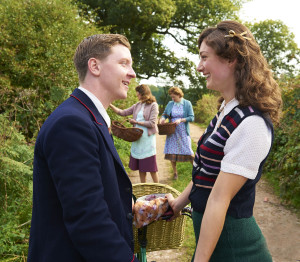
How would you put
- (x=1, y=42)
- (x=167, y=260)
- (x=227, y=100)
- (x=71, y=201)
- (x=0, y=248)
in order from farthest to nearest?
(x=1, y=42)
(x=167, y=260)
(x=0, y=248)
(x=227, y=100)
(x=71, y=201)

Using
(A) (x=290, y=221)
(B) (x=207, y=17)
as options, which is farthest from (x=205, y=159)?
(B) (x=207, y=17)

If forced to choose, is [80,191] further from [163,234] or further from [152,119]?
[152,119]

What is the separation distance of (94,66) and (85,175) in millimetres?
576

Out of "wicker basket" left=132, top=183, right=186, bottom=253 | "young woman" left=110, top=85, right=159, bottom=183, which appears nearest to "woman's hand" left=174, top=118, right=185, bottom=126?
"young woman" left=110, top=85, right=159, bottom=183

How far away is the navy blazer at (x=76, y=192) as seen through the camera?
1122 millimetres

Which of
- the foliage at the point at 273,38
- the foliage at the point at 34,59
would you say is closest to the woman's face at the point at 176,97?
the foliage at the point at 34,59

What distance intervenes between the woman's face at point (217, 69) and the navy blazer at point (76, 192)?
66 centimetres

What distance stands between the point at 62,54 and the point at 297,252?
596cm

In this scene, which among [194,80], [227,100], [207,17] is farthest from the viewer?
[194,80]

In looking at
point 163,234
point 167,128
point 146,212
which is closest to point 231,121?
point 146,212

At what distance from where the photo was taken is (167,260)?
11.8 feet

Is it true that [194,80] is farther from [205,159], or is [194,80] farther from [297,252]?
[205,159]

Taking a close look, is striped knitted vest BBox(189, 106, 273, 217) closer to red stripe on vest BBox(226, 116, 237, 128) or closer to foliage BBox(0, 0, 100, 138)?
red stripe on vest BBox(226, 116, 237, 128)

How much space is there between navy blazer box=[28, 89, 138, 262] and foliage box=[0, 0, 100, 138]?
4645mm
